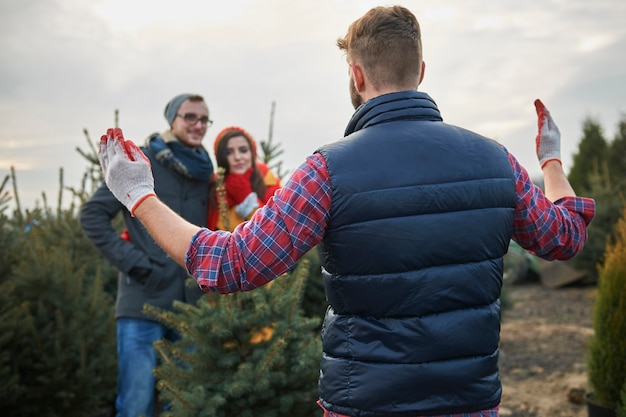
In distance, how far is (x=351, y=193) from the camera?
5.60 feet

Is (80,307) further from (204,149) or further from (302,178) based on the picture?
(302,178)

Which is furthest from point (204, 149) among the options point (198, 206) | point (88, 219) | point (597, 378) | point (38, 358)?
point (597, 378)

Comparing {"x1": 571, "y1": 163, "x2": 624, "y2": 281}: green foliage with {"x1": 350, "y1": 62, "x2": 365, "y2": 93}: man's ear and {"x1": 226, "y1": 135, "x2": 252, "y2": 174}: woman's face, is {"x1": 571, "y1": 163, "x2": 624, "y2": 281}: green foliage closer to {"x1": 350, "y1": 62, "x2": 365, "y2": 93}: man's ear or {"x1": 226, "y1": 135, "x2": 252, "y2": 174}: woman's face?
{"x1": 226, "y1": 135, "x2": 252, "y2": 174}: woman's face

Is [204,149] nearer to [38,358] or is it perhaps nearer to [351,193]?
[38,358]

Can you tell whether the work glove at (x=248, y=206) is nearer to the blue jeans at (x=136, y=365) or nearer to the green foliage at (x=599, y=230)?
the blue jeans at (x=136, y=365)

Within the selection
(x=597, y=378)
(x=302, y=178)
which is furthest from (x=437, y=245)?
(x=597, y=378)

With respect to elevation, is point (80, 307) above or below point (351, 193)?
below

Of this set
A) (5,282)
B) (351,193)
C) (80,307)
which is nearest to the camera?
(351,193)

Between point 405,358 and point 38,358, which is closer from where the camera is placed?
point 405,358

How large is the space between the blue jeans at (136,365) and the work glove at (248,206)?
892 millimetres

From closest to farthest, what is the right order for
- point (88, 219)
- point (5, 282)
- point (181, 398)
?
point (181, 398)
point (88, 219)
point (5, 282)

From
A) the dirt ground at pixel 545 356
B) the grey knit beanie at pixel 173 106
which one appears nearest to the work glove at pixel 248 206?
the grey knit beanie at pixel 173 106

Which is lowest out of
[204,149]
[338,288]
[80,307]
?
[80,307]

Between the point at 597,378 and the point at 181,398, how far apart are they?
11.3 ft
